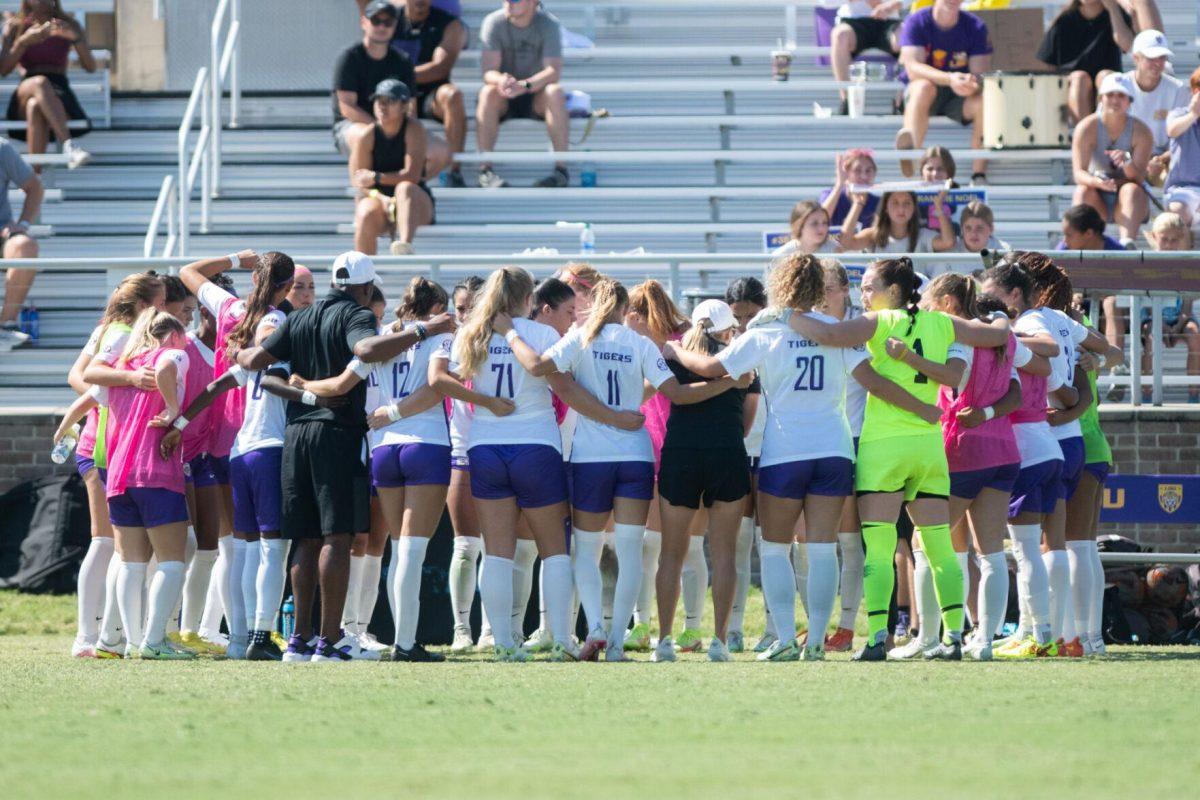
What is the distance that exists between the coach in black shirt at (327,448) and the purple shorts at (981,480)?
2.64 metres

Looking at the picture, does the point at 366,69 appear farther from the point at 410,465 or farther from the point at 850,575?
the point at 850,575

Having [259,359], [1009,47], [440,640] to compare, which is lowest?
[440,640]

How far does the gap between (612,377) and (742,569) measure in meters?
1.68

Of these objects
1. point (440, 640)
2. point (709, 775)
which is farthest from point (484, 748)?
point (440, 640)

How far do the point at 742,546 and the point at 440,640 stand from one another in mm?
2241

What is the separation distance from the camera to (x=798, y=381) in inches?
340

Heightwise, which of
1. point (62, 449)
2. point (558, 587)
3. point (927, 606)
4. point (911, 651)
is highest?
point (62, 449)

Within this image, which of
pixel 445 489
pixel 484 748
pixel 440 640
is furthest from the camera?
pixel 440 640

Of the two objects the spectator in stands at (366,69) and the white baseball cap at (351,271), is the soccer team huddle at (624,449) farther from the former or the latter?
the spectator in stands at (366,69)

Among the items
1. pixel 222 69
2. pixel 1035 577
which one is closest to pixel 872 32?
pixel 222 69

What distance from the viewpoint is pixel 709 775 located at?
205 inches

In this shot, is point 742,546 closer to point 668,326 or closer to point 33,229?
point 668,326

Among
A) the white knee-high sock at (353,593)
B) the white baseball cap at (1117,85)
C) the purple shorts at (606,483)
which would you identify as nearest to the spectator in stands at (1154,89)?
the white baseball cap at (1117,85)

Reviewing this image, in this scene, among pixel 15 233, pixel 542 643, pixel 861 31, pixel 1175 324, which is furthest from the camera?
pixel 861 31
